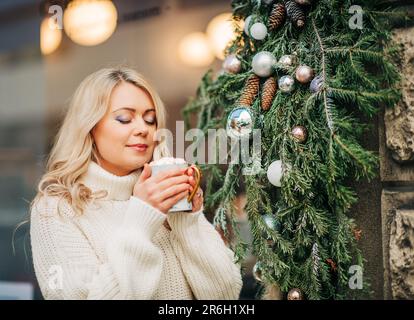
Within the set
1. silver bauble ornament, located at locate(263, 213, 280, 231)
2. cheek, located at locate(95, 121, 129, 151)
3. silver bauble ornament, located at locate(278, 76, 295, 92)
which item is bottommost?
silver bauble ornament, located at locate(263, 213, 280, 231)

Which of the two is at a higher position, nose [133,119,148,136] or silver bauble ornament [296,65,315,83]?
silver bauble ornament [296,65,315,83]

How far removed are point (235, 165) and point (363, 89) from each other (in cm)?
45

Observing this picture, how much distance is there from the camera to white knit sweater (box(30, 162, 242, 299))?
1.48m

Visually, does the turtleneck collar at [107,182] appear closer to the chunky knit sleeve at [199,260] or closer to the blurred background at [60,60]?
the chunky knit sleeve at [199,260]

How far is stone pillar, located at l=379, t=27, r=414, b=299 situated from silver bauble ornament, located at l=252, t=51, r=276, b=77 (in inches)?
13.4

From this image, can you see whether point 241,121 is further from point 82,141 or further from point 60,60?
point 60,60

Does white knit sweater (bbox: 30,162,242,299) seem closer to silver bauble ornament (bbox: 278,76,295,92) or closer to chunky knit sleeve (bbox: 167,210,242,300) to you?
chunky knit sleeve (bbox: 167,210,242,300)

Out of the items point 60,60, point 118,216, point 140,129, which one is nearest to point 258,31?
point 140,129

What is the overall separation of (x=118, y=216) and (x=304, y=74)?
2.11 ft

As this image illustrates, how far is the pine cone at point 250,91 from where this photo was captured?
66.6 inches

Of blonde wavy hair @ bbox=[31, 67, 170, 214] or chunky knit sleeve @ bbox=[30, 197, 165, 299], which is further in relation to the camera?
blonde wavy hair @ bbox=[31, 67, 170, 214]

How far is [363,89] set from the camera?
155 centimetres

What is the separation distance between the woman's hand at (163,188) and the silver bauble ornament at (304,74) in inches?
16.1

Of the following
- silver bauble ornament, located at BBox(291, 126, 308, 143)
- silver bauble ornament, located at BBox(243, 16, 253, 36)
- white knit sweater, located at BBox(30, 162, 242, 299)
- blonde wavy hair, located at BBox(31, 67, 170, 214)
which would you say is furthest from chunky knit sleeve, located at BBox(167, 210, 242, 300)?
silver bauble ornament, located at BBox(243, 16, 253, 36)
